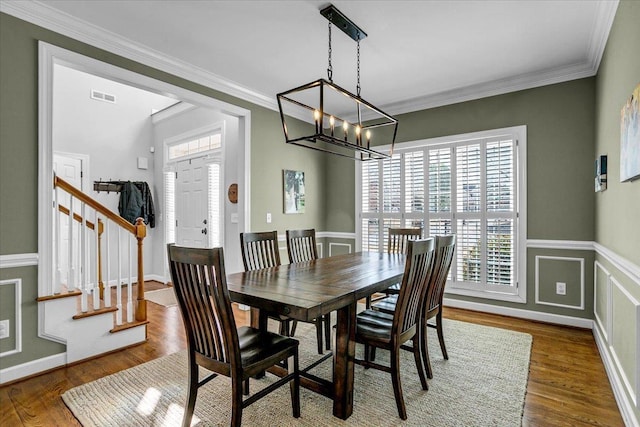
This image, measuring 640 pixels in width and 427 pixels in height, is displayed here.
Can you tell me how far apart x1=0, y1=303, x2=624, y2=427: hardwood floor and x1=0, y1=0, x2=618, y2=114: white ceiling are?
2634 mm

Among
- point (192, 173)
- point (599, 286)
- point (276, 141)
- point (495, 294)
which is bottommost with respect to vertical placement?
point (495, 294)

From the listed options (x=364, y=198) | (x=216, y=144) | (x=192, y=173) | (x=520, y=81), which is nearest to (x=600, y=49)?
(x=520, y=81)

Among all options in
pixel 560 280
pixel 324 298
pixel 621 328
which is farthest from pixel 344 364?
pixel 560 280

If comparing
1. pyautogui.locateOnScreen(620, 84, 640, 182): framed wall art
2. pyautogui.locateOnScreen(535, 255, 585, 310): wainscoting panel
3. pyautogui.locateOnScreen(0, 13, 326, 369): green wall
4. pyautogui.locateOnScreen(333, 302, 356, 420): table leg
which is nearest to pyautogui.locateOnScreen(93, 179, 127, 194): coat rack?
pyautogui.locateOnScreen(0, 13, 326, 369): green wall

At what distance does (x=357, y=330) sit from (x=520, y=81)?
11.1 ft

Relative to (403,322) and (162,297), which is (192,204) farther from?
(403,322)

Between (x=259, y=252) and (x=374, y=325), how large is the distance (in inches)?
50.1

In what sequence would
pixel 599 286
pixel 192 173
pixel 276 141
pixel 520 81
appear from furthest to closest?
pixel 192 173 < pixel 276 141 < pixel 520 81 < pixel 599 286

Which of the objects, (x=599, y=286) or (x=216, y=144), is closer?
(x=599, y=286)

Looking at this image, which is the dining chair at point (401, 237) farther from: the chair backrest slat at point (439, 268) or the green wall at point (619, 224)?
the green wall at point (619, 224)

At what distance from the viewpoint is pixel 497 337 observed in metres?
3.17

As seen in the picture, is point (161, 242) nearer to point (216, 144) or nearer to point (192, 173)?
point (192, 173)

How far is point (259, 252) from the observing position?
2.98 metres

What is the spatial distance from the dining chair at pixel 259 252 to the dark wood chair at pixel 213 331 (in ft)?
3.16
